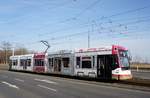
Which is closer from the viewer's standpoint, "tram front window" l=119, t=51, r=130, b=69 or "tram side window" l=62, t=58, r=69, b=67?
"tram front window" l=119, t=51, r=130, b=69

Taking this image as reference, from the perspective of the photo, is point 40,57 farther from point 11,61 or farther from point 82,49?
point 11,61

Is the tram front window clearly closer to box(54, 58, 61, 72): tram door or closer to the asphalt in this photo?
the asphalt

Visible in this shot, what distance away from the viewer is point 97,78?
89.6 ft

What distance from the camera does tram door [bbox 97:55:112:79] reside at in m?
25.4

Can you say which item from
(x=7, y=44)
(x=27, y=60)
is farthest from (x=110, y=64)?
(x=7, y=44)

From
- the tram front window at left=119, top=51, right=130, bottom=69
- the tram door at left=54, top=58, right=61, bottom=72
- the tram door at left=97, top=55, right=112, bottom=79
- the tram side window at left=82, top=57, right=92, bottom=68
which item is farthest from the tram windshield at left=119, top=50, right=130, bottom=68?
the tram door at left=54, top=58, right=61, bottom=72


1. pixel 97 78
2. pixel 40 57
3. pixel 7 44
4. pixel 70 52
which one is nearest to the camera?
pixel 97 78

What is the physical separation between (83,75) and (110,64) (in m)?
4.64

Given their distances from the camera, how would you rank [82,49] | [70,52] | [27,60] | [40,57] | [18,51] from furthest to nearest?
1. [18,51]
2. [27,60]
3. [40,57]
4. [70,52]
5. [82,49]

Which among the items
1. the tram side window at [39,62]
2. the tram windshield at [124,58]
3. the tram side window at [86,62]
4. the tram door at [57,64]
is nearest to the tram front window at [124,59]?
the tram windshield at [124,58]

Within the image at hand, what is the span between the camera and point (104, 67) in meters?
25.9

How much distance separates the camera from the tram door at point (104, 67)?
83.3 ft

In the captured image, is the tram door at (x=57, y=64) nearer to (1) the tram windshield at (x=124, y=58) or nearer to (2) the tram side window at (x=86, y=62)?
(2) the tram side window at (x=86, y=62)

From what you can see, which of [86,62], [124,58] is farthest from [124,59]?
[86,62]
